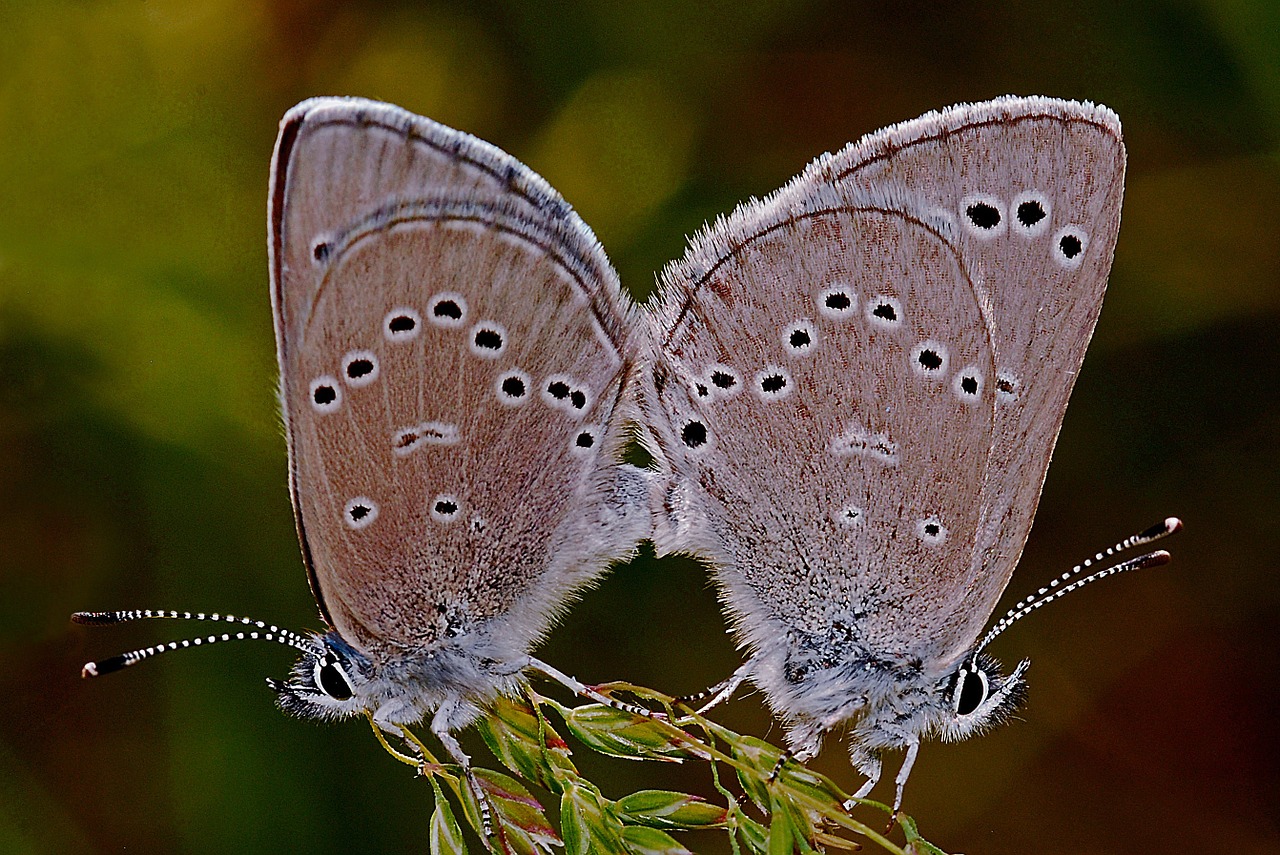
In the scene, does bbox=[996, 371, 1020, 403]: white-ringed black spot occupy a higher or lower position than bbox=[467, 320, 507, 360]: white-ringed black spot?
higher

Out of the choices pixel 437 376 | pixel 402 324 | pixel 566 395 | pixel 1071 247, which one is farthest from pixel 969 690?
pixel 402 324

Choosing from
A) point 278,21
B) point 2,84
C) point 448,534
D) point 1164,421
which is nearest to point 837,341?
point 448,534

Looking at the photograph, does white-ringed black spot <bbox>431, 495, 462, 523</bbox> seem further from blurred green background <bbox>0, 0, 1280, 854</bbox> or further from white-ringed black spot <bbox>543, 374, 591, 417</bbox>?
blurred green background <bbox>0, 0, 1280, 854</bbox>

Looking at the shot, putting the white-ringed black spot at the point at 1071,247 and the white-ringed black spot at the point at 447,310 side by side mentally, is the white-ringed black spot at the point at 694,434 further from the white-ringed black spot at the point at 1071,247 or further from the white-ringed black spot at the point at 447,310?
the white-ringed black spot at the point at 1071,247

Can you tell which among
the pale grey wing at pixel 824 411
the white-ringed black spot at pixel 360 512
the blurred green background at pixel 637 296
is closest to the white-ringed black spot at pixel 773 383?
the pale grey wing at pixel 824 411

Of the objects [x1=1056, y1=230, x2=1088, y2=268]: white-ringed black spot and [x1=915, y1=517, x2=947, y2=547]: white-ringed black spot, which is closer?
[x1=1056, y1=230, x2=1088, y2=268]: white-ringed black spot

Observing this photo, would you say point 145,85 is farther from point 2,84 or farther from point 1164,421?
point 1164,421

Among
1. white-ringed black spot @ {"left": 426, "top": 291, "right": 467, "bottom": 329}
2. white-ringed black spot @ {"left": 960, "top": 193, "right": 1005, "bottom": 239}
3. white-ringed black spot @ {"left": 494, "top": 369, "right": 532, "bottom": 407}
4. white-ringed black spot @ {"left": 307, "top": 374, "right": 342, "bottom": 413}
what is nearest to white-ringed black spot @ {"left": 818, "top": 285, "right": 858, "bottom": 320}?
white-ringed black spot @ {"left": 960, "top": 193, "right": 1005, "bottom": 239}
